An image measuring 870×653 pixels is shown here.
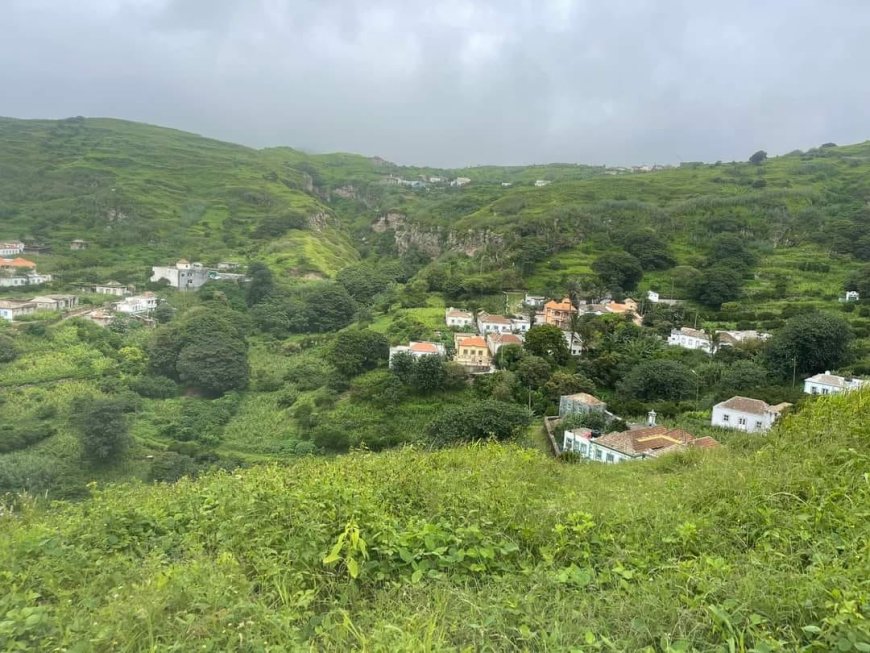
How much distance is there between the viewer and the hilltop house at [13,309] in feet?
116

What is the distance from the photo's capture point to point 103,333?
3400 cm

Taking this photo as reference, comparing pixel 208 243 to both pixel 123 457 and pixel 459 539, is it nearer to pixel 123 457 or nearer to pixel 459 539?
pixel 123 457

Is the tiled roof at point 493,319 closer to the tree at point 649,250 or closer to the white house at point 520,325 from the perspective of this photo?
the white house at point 520,325

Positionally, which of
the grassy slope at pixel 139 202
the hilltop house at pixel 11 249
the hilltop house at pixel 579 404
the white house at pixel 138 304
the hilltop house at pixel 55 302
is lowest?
the hilltop house at pixel 579 404

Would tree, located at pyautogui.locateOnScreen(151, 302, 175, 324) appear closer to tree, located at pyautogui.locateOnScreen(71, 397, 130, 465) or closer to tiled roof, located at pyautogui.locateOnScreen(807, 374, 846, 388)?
tree, located at pyautogui.locateOnScreen(71, 397, 130, 465)

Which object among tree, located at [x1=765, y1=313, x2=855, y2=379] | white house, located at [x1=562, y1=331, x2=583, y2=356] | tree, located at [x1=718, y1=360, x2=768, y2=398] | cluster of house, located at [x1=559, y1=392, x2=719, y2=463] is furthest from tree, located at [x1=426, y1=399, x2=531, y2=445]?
tree, located at [x1=765, y1=313, x2=855, y2=379]

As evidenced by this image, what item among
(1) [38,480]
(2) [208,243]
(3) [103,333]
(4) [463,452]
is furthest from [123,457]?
(2) [208,243]

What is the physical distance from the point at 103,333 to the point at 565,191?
5133 cm

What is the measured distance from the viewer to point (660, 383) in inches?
987

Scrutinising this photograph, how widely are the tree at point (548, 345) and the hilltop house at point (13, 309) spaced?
112ft

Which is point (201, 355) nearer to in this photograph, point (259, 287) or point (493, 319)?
point (259, 287)

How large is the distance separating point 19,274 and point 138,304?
35.9 feet

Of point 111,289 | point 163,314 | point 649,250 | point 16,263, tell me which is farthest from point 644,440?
point 16,263

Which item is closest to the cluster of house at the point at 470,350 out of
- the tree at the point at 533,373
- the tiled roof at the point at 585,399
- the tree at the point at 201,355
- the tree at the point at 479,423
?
the tree at the point at 533,373
